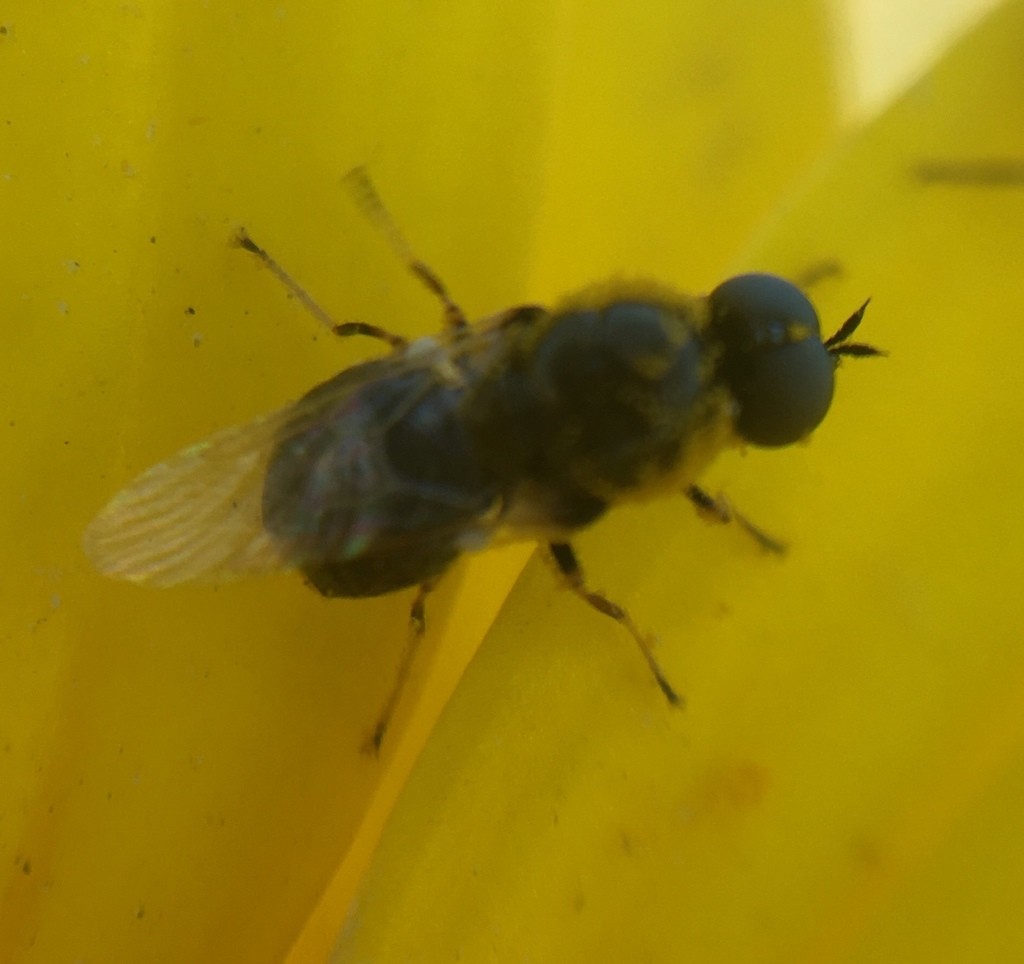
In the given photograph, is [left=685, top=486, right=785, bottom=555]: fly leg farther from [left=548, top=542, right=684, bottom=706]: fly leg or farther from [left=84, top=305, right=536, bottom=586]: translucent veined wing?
[left=84, top=305, right=536, bottom=586]: translucent veined wing

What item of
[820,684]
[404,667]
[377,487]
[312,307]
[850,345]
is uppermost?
[312,307]

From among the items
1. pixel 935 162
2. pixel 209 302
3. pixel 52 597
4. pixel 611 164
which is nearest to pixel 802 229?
pixel 935 162

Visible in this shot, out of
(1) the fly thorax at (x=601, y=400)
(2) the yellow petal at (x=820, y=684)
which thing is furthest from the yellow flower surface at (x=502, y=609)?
(1) the fly thorax at (x=601, y=400)

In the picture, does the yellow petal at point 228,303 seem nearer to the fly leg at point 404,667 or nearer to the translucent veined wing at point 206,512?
the fly leg at point 404,667

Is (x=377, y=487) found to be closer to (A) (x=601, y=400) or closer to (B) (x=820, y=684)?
(A) (x=601, y=400)

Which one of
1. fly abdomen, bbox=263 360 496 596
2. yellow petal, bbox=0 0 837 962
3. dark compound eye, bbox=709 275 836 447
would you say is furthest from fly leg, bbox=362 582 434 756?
dark compound eye, bbox=709 275 836 447

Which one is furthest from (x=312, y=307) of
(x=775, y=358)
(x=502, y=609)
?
(x=775, y=358)
